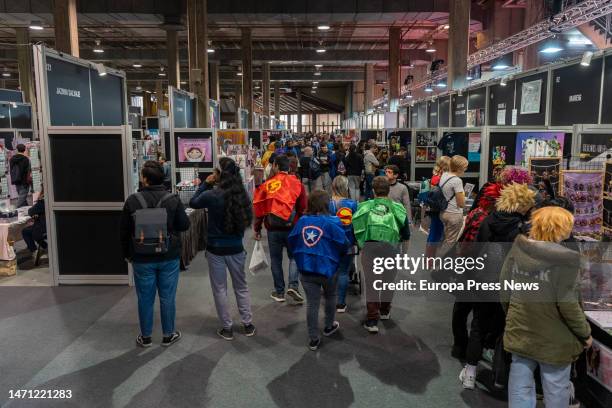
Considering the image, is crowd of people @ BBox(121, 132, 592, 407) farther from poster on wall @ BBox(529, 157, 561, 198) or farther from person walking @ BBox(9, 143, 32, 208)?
person walking @ BBox(9, 143, 32, 208)

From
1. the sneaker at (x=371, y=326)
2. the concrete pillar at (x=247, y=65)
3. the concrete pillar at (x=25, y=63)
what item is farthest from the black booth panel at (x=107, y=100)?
the concrete pillar at (x=25, y=63)

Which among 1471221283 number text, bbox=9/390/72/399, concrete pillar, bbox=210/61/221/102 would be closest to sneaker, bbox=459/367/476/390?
1471221283 number text, bbox=9/390/72/399

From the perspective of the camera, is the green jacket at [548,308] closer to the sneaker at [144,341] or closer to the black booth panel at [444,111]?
the sneaker at [144,341]

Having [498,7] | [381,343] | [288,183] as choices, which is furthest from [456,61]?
[381,343]

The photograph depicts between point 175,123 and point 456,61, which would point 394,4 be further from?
point 175,123

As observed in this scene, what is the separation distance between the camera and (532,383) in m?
2.83

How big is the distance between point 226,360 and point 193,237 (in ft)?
10.5

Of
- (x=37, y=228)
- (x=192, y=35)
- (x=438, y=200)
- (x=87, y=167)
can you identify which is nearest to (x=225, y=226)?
(x=87, y=167)

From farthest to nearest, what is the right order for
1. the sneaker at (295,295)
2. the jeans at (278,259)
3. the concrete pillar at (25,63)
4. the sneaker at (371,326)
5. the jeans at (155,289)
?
1. the concrete pillar at (25,63)
2. the sneaker at (295,295)
3. the jeans at (278,259)
4. the sneaker at (371,326)
5. the jeans at (155,289)

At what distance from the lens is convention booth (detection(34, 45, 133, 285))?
5.57 metres

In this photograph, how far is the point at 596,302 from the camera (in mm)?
3619

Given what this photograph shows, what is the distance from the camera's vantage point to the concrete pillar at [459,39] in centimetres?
1273

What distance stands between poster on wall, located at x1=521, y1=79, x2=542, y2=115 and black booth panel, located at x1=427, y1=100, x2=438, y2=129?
4996 mm

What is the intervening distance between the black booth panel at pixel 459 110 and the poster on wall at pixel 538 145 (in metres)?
4.24
